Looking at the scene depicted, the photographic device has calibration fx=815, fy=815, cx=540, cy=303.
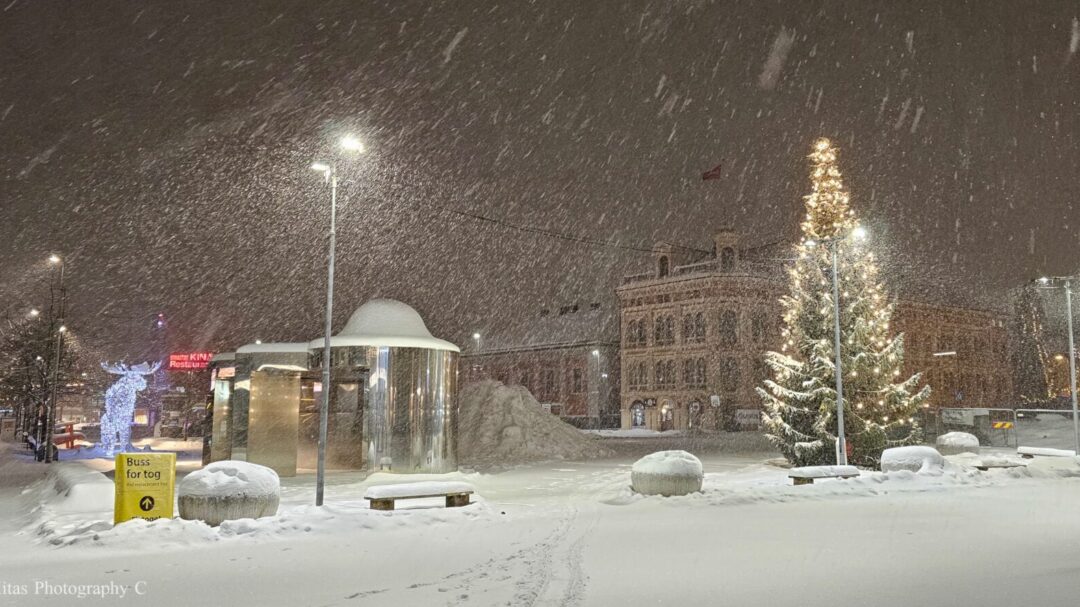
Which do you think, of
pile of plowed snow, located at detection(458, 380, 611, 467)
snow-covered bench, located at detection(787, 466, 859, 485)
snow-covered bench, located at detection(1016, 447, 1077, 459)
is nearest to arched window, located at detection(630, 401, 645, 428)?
pile of plowed snow, located at detection(458, 380, 611, 467)

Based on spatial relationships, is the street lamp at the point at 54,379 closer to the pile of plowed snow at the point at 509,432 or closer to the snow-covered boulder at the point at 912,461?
the pile of plowed snow at the point at 509,432

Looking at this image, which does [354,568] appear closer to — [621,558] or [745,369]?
[621,558]

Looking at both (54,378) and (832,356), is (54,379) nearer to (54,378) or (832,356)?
(54,378)

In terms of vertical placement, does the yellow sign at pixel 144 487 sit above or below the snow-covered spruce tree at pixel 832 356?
below

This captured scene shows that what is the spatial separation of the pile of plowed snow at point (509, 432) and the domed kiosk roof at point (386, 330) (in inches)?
309

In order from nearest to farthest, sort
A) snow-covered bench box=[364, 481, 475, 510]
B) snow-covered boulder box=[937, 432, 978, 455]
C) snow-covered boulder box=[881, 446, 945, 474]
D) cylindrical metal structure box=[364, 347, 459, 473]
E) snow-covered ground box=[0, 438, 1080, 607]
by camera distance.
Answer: snow-covered ground box=[0, 438, 1080, 607] → snow-covered bench box=[364, 481, 475, 510] → snow-covered boulder box=[881, 446, 945, 474] → cylindrical metal structure box=[364, 347, 459, 473] → snow-covered boulder box=[937, 432, 978, 455]

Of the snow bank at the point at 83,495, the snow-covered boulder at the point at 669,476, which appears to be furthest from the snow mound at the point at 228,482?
the snow-covered boulder at the point at 669,476

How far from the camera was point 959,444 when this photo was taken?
32.2 meters

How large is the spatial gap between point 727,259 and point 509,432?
35283 mm

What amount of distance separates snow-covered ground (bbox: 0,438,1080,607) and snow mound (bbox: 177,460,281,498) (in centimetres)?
52

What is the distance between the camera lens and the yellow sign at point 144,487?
12633mm

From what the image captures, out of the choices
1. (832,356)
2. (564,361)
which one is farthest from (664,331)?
(832,356)

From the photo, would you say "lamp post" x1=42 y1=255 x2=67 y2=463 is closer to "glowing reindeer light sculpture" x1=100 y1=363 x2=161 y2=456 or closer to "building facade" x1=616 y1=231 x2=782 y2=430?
"glowing reindeer light sculpture" x1=100 y1=363 x2=161 y2=456

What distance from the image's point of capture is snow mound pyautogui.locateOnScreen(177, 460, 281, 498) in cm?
1270
